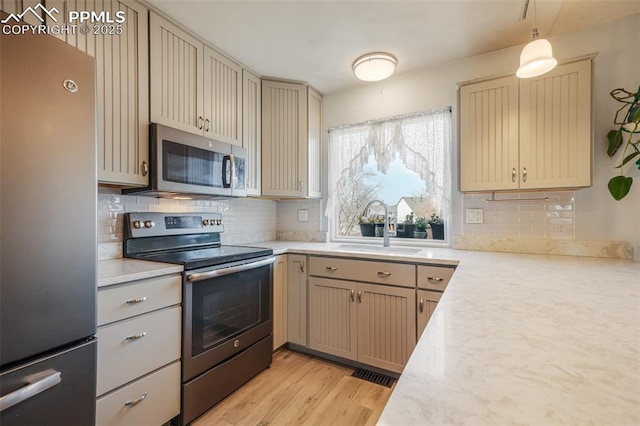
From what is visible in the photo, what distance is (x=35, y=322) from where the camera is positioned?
2.86ft

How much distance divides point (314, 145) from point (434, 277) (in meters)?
1.66

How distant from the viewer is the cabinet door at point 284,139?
2.60 meters

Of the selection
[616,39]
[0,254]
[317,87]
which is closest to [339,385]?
[0,254]

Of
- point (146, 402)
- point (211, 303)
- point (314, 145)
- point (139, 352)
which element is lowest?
point (146, 402)

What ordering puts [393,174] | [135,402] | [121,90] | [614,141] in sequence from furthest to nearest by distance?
1. [393,174]
2. [614,141]
3. [121,90]
4. [135,402]

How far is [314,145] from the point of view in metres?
2.84

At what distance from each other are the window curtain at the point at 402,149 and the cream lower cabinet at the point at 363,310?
0.81 metres

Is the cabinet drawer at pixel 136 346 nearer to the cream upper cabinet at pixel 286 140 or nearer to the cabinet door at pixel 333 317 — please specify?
the cabinet door at pixel 333 317

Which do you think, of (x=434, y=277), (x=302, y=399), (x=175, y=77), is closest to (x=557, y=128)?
(x=434, y=277)

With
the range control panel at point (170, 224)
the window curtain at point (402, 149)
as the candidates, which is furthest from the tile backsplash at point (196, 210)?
the window curtain at point (402, 149)

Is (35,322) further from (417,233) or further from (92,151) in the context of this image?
(417,233)

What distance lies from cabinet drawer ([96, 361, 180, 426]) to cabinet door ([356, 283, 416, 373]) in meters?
1.23

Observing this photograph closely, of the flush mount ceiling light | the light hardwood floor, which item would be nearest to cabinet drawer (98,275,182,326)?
the light hardwood floor

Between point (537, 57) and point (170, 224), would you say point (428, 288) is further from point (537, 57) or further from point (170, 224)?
point (170, 224)
